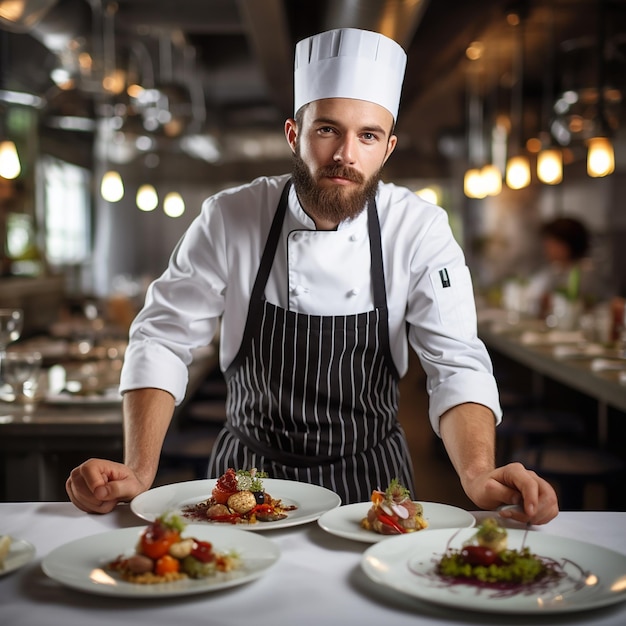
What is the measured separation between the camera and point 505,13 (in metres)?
7.37

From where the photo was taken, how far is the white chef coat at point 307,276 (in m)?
2.03

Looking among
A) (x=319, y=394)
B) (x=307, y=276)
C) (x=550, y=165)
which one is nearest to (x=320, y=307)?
(x=307, y=276)

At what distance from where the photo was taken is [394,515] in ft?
4.59

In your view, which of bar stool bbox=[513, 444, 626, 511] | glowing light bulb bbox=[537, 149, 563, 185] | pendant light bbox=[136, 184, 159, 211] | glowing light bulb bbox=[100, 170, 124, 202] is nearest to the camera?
bar stool bbox=[513, 444, 626, 511]

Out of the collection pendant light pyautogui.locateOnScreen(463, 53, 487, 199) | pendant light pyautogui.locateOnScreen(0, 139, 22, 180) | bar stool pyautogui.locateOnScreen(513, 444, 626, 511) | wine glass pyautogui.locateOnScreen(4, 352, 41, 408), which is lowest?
bar stool pyautogui.locateOnScreen(513, 444, 626, 511)

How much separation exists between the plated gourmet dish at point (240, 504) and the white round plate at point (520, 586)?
10.3 inches

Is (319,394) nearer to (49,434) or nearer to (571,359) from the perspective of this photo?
(49,434)

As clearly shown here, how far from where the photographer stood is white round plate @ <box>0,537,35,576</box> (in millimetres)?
1241

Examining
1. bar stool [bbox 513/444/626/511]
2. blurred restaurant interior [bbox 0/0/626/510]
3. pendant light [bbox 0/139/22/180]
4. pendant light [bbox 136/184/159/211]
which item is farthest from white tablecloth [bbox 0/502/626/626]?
pendant light [bbox 136/184/159/211]

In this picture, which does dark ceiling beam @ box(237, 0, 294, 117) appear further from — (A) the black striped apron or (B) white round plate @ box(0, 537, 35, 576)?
(B) white round plate @ box(0, 537, 35, 576)

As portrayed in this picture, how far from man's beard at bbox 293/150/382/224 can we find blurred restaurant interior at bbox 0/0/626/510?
121 cm

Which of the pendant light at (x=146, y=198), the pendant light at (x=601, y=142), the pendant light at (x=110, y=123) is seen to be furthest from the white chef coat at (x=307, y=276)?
the pendant light at (x=146, y=198)

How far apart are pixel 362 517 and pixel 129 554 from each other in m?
0.40

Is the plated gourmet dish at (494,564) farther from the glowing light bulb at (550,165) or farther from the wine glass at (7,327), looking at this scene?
the glowing light bulb at (550,165)
